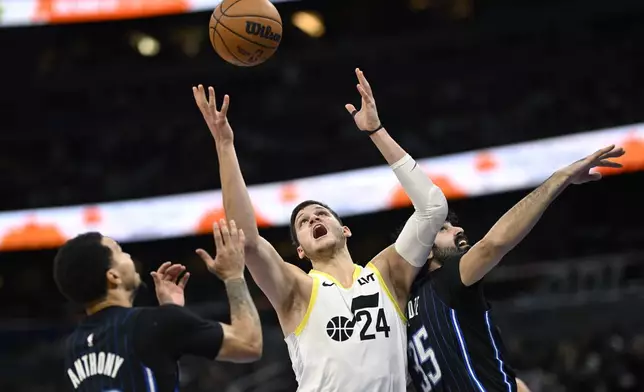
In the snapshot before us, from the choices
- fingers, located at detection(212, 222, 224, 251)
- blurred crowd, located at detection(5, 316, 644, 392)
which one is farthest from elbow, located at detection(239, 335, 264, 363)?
blurred crowd, located at detection(5, 316, 644, 392)

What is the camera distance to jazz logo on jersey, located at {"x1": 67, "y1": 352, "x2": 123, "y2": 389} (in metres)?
4.43

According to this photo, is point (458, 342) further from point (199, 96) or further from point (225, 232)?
point (199, 96)

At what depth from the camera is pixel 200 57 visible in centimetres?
2792

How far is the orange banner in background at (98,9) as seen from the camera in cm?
2388

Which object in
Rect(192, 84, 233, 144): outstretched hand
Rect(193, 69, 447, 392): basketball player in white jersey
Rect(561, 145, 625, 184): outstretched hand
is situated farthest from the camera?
Rect(192, 84, 233, 144): outstretched hand

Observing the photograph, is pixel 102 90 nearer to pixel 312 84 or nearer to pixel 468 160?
pixel 312 84

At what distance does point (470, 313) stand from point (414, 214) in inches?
31.8

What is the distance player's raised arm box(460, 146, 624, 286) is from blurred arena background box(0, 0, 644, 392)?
1370 centimetres

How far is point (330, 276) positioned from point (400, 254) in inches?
18.8

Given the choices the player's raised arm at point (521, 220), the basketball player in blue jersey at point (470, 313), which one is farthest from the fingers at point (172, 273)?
the player's raised arm at point (521, 220)

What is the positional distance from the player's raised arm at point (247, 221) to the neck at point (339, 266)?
24cm

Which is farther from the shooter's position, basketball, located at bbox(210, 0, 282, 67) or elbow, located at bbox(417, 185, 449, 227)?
basketball, located at bbox(210, 0, 282, 67)

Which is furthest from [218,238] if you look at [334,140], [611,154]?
[334,140]

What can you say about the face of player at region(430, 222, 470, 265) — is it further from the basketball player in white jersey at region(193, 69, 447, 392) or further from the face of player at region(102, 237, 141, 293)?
the face of player at region(102, 237, 141, 293)
